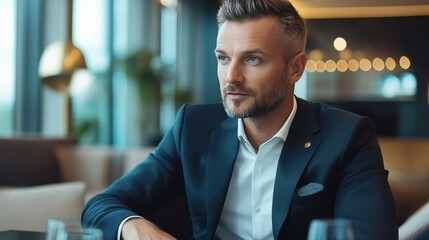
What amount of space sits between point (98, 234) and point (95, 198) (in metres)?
1.14

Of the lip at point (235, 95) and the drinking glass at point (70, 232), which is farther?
the lip at point (235, 95)

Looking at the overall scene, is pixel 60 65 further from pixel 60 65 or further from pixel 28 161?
pixel 28 161

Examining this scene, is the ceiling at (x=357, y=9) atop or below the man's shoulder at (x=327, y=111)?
atop

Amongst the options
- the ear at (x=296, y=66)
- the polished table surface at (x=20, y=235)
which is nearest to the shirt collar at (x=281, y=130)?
the ear at (x=296, y=66)

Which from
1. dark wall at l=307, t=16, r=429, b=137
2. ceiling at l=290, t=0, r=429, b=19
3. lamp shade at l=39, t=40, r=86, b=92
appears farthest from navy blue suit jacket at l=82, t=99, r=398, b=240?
dark wall at l=307, t=16, r=429, b=137

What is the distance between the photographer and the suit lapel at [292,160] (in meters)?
1.90

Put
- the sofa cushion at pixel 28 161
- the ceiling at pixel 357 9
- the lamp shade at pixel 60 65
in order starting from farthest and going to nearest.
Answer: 1. the ceiling at pixel 357 9
2. the lamp shade at pixel 60 65
3. the sofa cushion at pixel 28 161

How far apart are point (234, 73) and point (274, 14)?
25 cm

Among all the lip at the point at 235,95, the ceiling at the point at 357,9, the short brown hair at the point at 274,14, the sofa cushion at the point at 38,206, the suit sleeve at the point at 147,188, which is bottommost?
the sofa cushion at the point at 38,206

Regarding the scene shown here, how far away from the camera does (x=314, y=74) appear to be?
9.11m

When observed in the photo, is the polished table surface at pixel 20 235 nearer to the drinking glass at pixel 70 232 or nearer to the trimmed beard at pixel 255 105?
the trimmed beard at pixel 255 105

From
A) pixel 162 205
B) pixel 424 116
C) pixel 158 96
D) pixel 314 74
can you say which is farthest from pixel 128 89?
pixel 162 205

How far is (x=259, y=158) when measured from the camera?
6.50ft

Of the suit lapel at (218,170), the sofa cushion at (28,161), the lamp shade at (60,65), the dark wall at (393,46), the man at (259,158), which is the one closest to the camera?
the man at (259,158)
